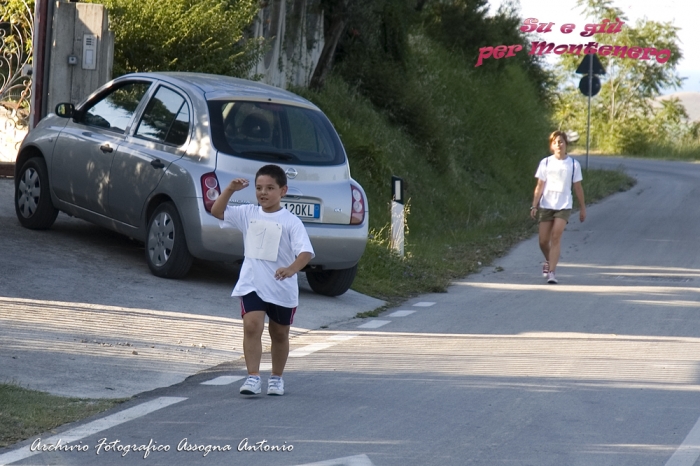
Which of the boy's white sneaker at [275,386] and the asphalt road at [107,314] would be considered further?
the asphalt road at [107,314]

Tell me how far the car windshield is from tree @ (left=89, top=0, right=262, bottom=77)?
468 cm

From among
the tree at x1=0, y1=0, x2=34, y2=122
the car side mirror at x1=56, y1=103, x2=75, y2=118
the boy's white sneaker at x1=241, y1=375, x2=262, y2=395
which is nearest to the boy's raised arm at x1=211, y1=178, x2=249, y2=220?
the boy's white sneaker at x1=241, y1=375, x2=262, y2=395

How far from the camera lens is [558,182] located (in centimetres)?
1344

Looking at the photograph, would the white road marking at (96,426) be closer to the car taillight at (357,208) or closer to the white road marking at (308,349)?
the white road marking at (308,349)

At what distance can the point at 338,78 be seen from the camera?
21.7 metres

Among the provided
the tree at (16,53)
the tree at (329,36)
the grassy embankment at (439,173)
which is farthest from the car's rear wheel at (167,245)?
the tree at (329,36)

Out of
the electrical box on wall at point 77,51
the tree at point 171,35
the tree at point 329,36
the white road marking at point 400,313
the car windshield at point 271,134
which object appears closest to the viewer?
the car windshield at point 271,134

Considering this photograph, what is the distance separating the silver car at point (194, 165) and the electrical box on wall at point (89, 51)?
2986 millimetres

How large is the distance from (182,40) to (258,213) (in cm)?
871

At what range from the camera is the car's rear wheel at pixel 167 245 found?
10.1 m

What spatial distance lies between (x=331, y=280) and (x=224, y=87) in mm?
2099

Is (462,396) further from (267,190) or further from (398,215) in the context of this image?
(398,215)

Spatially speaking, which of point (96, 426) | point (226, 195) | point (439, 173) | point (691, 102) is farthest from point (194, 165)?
point (691, 102)

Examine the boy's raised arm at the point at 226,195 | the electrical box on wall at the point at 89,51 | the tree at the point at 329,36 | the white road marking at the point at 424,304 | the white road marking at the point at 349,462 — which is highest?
the tree at the point at 329,36
